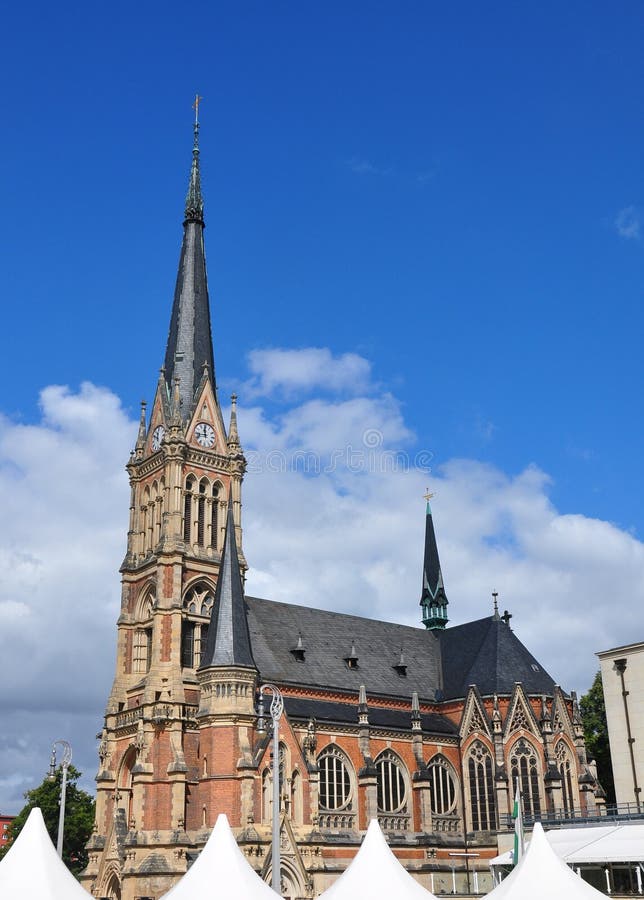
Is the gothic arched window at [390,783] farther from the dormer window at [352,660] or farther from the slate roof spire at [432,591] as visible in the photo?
the slate roof spire at [432,591]

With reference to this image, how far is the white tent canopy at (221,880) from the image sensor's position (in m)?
21.5

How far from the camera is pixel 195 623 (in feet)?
198

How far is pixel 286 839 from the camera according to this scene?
52312 millimetres

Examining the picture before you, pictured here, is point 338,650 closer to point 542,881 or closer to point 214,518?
point 214,518

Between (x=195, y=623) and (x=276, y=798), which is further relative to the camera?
(x=195, y=623)

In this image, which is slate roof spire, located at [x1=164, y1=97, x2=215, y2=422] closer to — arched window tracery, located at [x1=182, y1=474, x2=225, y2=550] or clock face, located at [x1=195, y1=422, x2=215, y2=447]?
clock face, located at [x1=195, y1=422, x2=215, y2=447]

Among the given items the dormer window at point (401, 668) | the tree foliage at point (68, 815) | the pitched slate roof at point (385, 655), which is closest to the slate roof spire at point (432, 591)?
the pitched slate roof at point (385, 655)

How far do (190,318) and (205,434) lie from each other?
9.29 metres

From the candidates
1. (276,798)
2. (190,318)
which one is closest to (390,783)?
(276,798)

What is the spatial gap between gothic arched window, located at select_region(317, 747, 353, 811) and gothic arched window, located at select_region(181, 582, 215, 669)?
9.64 metres

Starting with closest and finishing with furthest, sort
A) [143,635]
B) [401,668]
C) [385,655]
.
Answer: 1. [143,635]
2. [401,668]
3. [385,655]

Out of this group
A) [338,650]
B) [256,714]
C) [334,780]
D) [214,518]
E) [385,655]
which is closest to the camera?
[256,714]

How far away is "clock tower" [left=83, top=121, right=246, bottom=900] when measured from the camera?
53406 millimetres

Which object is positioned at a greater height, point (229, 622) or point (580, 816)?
point (229, 622)
